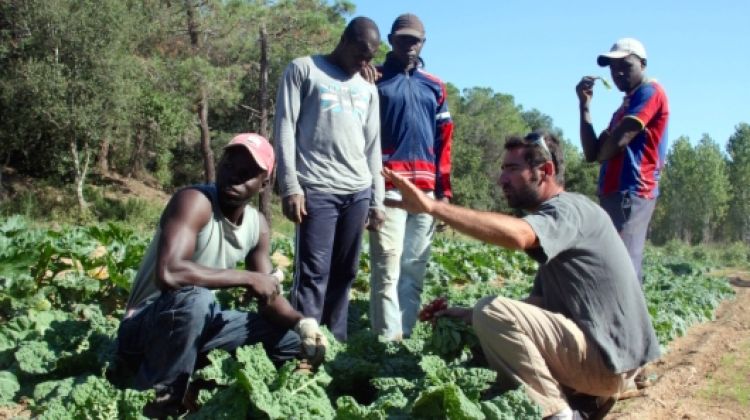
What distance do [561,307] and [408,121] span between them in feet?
6.13

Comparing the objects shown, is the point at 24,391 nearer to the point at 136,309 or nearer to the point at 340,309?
the point at 136,309

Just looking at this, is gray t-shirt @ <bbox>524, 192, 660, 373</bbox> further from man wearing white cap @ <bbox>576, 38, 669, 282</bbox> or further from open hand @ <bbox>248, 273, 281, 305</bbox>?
man wearing white cap @ <bbox>576, 38, 669, 282</bbox>

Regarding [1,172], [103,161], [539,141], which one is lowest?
[103,161]

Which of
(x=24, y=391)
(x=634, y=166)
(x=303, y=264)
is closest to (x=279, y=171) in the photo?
(x=303, y=264)

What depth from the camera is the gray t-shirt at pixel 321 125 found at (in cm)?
393

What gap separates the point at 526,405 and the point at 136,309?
1.79 meters

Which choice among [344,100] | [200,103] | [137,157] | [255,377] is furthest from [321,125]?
[137,157]

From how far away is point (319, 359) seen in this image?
316 cm

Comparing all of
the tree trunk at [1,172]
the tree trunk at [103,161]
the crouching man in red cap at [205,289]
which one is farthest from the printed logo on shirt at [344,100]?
the tree trunk at [103,161]

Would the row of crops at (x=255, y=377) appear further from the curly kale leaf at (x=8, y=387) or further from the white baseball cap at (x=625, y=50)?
the white baseball cap at (x=625, y=50)

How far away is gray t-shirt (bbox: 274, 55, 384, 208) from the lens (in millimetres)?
3934

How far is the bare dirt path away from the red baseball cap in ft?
7.53

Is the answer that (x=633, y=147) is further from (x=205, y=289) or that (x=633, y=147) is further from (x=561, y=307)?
(x=205, y=289)

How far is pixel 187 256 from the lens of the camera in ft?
9.67
